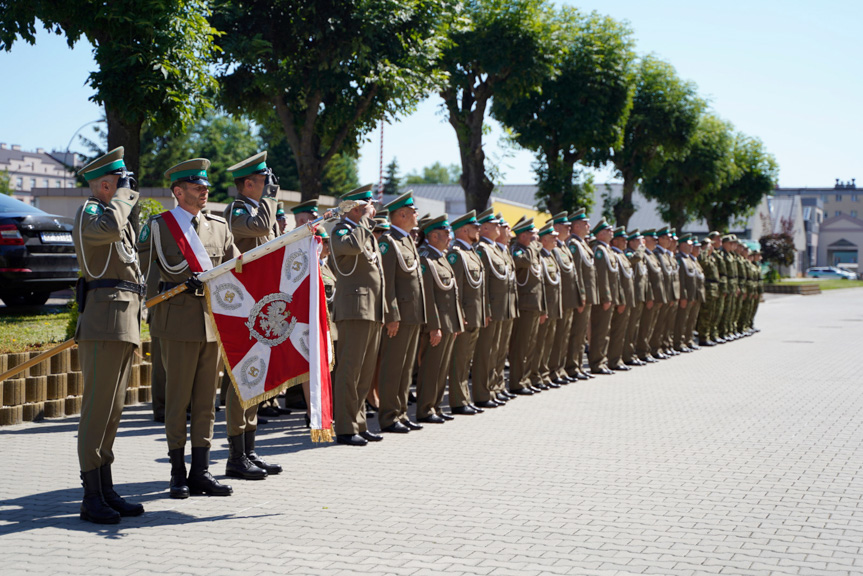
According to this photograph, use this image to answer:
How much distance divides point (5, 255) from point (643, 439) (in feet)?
28.6

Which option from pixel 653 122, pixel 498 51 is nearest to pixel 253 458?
pixel 498 51

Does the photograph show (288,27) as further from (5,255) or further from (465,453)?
(465,453)

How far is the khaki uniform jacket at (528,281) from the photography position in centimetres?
1202

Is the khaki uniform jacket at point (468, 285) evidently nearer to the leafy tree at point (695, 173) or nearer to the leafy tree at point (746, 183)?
the leafy tree at point (695, 173)

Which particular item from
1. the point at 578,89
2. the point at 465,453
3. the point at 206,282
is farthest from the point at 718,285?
the point at 206,282

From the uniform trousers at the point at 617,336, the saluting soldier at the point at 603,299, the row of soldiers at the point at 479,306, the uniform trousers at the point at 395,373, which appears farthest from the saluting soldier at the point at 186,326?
the uniform trousers at the point at 617,336

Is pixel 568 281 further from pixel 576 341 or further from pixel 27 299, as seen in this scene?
pixel 27 299

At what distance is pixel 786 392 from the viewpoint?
12.3 metres

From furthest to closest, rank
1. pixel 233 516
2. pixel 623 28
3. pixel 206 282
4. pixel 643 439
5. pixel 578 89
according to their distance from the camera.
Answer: pixel 623 28 → pixel 578 89 → pixel 643 439 → pixel 206 282 → pixel 233 516

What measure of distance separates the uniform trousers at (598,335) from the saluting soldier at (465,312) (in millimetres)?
4319

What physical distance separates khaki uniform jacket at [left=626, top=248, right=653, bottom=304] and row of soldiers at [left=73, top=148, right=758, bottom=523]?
0.03 meters

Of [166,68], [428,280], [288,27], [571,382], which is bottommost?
[571,382]

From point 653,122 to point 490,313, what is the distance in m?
23.3

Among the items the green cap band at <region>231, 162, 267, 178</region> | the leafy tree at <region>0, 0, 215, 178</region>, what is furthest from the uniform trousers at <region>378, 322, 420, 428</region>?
the leafy tree at <region>0, 0, 215, 178</region>
